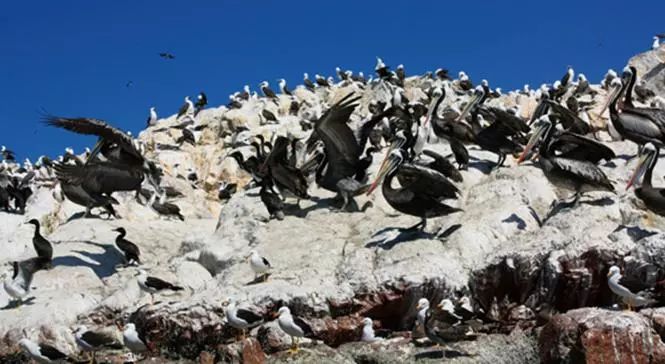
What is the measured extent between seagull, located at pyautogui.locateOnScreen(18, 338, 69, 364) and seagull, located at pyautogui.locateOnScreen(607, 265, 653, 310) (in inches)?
315

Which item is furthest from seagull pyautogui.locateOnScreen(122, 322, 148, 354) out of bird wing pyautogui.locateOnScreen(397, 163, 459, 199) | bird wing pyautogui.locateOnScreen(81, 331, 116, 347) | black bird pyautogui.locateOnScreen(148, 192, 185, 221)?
Answer: black bird pyautogui.locateOnScreen(148, 192, 185, 221)

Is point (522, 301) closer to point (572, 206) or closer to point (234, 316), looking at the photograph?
point (572, 206)

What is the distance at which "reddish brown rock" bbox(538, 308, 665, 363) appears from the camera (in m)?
11.4

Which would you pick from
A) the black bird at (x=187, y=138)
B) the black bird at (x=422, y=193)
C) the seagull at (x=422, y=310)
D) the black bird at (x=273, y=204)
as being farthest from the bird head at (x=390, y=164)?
the black bird at (x=187, y=138)

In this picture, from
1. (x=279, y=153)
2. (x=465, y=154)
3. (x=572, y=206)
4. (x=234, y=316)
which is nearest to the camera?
(x=234, y=316)

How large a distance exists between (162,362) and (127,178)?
7.11 m

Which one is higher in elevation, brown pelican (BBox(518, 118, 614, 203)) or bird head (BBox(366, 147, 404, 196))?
bird head (BBox(366, 147, 404, 196))

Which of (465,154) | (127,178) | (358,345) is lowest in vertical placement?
(358,345)

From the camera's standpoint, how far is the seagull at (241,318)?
43.2 ft

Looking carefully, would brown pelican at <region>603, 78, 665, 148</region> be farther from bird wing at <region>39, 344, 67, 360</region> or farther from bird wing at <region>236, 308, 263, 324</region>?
bird wing at <region>39, 344, 67, 360</region>

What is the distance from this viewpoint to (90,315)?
50.7 ft

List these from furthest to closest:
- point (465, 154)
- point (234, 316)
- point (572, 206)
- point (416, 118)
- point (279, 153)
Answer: point (416, 118) < point (279, 153) < point (465, 154) < point (572, 206) < point (234, 316)

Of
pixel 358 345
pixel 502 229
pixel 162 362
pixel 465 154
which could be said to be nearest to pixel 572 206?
pixel 502 229

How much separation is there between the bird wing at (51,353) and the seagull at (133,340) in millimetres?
971
